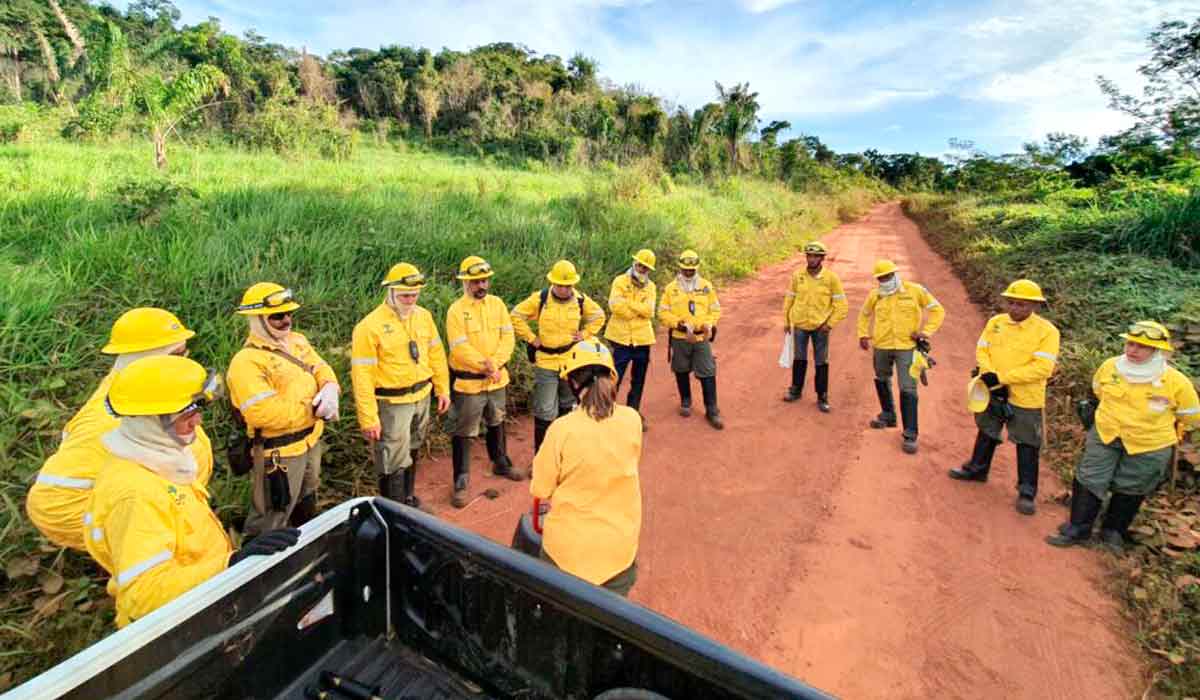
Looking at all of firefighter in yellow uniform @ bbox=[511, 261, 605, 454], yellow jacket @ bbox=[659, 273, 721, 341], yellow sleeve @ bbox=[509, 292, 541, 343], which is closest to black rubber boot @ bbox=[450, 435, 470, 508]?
firefighter in yellow uniform @ bbox=[511, 261, 605, 454]

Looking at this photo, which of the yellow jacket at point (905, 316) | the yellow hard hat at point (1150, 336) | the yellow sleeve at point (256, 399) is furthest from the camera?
the yellow jacket at point (905, 316)

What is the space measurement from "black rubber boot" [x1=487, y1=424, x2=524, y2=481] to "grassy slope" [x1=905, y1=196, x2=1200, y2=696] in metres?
4.23

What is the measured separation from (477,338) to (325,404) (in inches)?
57.6

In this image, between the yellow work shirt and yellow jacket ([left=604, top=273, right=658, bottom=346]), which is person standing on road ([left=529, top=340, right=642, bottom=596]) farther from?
yellow jacket ([left=604, top=273, right=658, bottom=346])

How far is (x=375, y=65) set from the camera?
2916cm

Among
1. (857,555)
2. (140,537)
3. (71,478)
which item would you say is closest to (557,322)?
(857,555)

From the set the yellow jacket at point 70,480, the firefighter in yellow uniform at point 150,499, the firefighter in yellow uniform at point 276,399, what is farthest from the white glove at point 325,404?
the firefighter in yellow uniform at point 150,499

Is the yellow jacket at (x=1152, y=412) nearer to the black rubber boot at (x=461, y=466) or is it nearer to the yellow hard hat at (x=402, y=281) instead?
the black rubber boot at (x=461, y=466)

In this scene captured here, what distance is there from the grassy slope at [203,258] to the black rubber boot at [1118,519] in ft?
16.7

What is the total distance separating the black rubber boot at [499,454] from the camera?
503cm

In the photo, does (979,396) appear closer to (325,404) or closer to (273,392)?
(325,404)

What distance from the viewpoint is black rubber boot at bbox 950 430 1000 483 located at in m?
5.06

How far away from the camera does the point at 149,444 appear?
81.5 inches

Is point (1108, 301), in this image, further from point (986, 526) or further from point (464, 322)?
point (464, 322)
